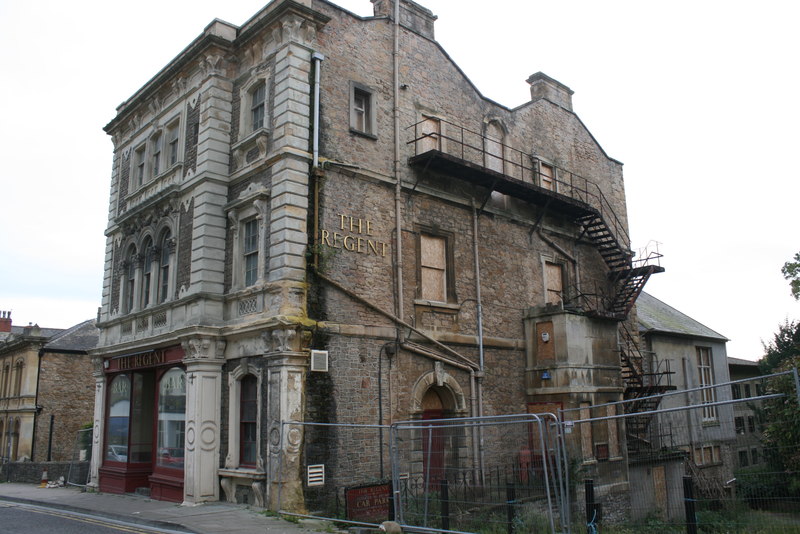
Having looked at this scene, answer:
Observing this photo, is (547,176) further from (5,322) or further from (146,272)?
(5,322)

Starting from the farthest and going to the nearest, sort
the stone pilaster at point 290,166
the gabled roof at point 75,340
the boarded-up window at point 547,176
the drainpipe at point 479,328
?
1. the gabled roof at point 75,340
2. the boarded-up window at point 547,176
3. the drainpipe at point 479,328
4. the stone pilaster at point 290,166

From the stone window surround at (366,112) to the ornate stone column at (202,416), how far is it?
653 cm

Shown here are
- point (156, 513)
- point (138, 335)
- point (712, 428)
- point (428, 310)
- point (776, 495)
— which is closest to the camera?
point (776, 495)

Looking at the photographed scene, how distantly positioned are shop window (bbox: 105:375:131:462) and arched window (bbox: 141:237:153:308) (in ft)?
8.13

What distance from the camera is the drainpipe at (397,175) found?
17.5 metres

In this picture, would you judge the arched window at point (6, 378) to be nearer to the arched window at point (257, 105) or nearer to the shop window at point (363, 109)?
the arched window at point (257, 105)

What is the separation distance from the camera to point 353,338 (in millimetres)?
16109

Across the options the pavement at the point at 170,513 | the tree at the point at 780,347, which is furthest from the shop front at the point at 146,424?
the tree at the point at 780,347

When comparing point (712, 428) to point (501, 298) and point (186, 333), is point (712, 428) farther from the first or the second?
point (186, 333)

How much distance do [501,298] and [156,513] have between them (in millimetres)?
11245

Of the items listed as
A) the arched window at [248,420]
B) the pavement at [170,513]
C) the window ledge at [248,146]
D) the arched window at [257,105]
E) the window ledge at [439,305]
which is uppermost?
the arched window at [257,105]

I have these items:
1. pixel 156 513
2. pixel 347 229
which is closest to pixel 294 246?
pixel 347 229

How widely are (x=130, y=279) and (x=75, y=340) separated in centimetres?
1600

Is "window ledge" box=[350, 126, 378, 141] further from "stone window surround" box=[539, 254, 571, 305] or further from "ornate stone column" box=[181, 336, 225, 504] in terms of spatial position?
"stone window surround" box=[539, 254, 571, 305]
